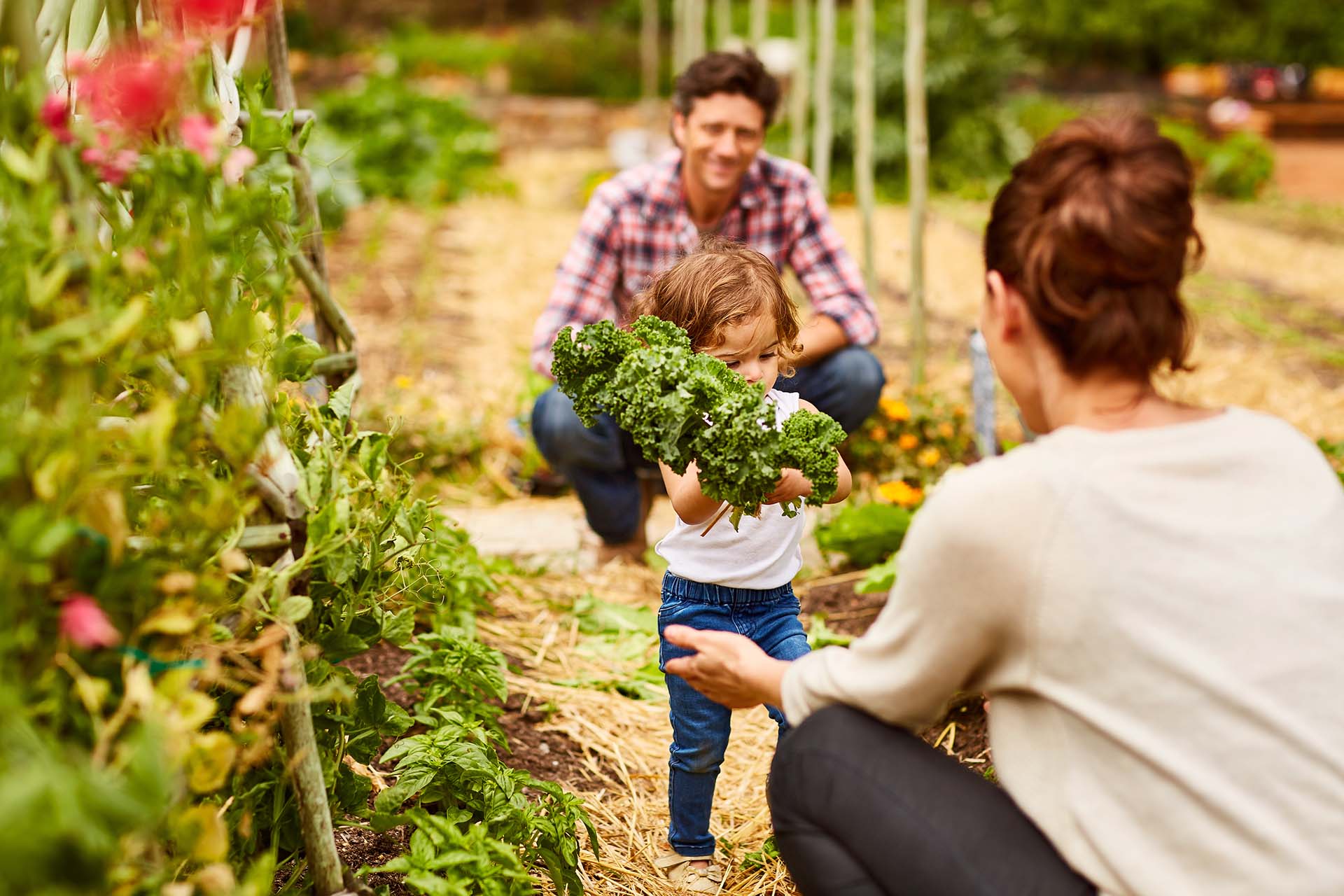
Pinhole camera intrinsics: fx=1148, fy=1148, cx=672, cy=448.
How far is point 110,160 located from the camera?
1.30 meters

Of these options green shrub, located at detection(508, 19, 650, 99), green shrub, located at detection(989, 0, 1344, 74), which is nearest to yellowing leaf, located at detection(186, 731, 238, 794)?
green shrub, located at detection(508, 19, 650, 99)

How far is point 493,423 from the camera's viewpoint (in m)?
4.60

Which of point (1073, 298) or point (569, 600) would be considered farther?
point (569, 600)

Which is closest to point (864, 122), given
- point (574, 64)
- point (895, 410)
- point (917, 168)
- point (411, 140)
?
point (917, 168)

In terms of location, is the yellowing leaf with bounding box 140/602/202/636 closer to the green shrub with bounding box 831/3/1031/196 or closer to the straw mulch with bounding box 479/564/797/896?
Result: the straw mulch with bounding box 479/564/797/896

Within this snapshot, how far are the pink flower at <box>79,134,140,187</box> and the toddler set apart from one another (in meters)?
1.01

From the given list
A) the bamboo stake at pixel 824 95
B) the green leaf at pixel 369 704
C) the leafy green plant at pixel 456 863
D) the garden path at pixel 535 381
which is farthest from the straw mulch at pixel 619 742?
the bamboo stake at pixel 824 95

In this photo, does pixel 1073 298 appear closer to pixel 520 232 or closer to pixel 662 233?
pixel 662 233

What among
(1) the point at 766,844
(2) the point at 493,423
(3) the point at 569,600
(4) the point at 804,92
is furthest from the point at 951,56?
(1) the point at 766,844

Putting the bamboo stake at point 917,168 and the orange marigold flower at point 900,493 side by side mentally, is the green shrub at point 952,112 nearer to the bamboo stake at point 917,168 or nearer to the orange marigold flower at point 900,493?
the bamboo stake at point 917,168

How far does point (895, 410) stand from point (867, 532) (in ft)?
2.36

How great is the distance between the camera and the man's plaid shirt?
11.9 feet

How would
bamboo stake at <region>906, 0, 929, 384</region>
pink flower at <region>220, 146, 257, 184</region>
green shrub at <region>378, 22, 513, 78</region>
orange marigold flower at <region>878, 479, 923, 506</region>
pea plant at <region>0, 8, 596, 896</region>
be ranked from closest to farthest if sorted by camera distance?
pea plant at <region>0, 8, 596, 896</region> < pink flower at <region>220, 146, 257, 184</region> < orange marigold flower at <region>878, 479, 923, 506</region> < bamboo stake at <region>906, 0, 929, 384</region> < green shrub at <region>378, 22, 513, 78</region>

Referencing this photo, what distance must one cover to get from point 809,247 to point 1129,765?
2605 millimetres
